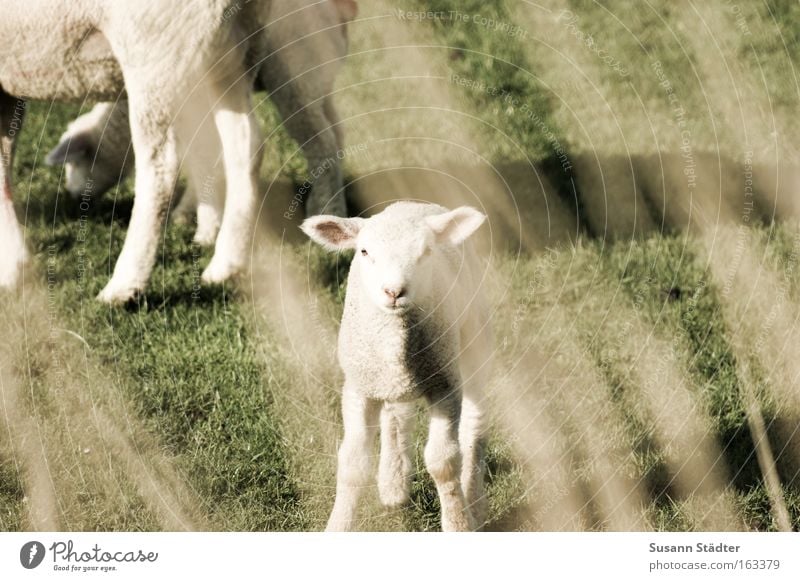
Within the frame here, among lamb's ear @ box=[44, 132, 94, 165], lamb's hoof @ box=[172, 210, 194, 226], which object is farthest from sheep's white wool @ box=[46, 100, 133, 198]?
lamb's hoof @ box=[172, 210, 194, 226]

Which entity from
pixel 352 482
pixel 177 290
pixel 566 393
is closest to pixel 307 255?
pixel 177 290

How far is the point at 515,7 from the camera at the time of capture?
31.3 ft

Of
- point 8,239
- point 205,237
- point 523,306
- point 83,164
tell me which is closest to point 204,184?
point 205,237

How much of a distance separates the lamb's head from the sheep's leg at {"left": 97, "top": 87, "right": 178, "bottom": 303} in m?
2.33

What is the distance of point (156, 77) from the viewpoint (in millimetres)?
5812

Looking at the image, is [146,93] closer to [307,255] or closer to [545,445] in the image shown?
[307,255]

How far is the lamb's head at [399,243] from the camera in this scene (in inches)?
146

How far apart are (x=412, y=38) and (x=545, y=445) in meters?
5.64

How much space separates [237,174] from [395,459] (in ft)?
7.68

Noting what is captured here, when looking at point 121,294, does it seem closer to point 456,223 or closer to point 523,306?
point 523,306

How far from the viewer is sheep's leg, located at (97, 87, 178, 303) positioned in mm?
6008

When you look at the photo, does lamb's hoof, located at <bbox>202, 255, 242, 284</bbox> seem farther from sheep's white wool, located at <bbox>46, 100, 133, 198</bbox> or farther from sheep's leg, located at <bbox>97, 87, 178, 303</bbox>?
sheep's white wool, located at <bbox>46, 100, 133, 198</bbox>

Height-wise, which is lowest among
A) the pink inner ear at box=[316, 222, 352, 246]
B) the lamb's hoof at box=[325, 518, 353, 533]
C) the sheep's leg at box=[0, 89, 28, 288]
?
the lamb's hoof at box=[325, 518, 353, 533]

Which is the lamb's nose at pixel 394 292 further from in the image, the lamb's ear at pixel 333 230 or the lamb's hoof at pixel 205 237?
the lamb's hoof at pixel 205 237
